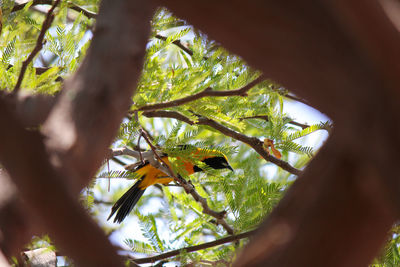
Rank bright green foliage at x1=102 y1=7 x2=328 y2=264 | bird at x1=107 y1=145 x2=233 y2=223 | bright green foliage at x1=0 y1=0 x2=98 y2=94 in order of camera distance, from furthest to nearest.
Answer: bird at x1=107 y1=145 x2=233 y2=223, bright green foliage at x1=102 y1=7 x2=328 y2=264, bright green foliage at x1=0 y1=0 x2=98 y2=94

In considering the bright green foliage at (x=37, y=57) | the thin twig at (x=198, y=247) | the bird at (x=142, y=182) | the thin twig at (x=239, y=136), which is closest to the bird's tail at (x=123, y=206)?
A: the bird at (x=142, y=182)

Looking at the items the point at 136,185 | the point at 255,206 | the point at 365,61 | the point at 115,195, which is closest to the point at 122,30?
the point at 365,61

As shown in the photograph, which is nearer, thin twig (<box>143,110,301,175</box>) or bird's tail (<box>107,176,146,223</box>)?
thin twig (<box>143,110,301,175</box>)

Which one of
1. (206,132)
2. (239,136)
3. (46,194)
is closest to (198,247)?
(239,136)

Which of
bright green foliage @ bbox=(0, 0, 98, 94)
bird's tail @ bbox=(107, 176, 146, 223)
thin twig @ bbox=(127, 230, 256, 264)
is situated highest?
bright green foliage @ bbox=(0, 0, 98, 94)

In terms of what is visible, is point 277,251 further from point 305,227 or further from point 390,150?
point 390,150

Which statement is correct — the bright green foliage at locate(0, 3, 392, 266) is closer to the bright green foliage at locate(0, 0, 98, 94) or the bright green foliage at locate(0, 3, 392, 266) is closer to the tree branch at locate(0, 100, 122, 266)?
the bright green foliage at locate(0, 0, 98, 94)

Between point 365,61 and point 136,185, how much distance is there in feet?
12.0

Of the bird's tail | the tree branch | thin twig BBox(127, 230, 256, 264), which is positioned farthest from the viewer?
the bird's tail

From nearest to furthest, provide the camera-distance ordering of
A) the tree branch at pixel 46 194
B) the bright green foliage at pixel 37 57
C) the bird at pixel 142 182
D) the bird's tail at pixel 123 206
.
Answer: the tree branch at pixel 46 194
the bright green foliage at pixel 37 57
the bird at pixel 142 182
the bird's tail at pixel 123 206

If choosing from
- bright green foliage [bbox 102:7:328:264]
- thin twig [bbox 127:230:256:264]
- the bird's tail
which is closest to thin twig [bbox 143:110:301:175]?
bright green foliage [bbox 102:7:328:264]

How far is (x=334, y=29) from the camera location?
574mm

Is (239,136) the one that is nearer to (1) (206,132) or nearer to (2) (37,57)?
(1) (206,132)

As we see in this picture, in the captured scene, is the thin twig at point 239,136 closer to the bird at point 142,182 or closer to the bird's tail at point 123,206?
the bird at point 142,182
